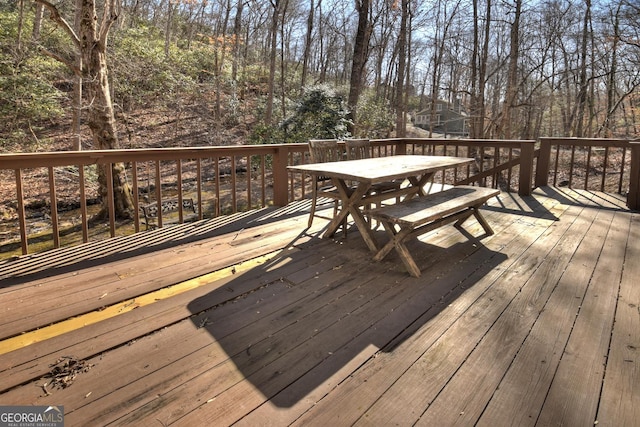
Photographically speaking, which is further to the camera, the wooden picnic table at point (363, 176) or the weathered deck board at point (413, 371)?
the wooden picnic table at point (363, 176)

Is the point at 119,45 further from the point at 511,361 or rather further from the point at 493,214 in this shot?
the point at 511,361

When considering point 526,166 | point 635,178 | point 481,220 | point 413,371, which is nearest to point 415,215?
point 481,220

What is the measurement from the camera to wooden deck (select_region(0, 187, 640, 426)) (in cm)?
139

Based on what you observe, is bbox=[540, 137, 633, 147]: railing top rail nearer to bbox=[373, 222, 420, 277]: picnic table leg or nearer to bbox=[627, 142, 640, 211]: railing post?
bbox=[627, 142, 640, 211]: railing post

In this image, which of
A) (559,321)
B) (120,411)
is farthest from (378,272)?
(120,411)

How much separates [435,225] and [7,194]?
9.03 meters

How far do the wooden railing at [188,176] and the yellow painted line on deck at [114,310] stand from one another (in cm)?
125

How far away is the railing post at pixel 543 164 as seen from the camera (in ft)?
18.5

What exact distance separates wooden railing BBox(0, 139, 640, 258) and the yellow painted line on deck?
125cm

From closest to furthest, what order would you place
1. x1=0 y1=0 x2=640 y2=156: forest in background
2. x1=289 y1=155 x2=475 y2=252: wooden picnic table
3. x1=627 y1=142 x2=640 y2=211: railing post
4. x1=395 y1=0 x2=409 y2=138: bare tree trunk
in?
x1=289 y1=155 x2=475 y2=252: wooden picnic table
x1=627 y1=142 x2=640 y2=211: railing post
x1=0 y1=0 x2=640 y2=156: forest in background
x1=395 y1=0 x2=409 y2=138: bare tree trunk

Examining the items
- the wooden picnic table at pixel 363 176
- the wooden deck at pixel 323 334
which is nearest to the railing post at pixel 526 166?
the wooden picnic table at pixel 363 176

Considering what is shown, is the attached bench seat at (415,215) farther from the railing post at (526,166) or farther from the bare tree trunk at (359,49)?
the bare tree trunk at (359,49)

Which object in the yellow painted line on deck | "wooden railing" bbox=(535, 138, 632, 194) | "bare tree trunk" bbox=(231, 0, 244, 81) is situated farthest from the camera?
"bare tree trunk" bbox=(231, 0, 244, 81)

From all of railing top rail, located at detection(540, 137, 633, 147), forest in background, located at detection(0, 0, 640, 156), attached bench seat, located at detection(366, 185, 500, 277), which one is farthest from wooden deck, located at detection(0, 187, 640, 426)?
forest in background, located at detection(0, 0, 640, 156)
